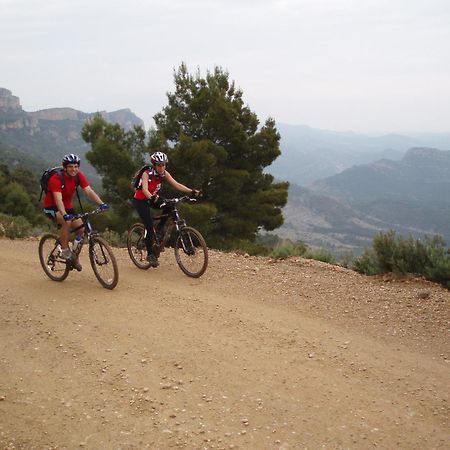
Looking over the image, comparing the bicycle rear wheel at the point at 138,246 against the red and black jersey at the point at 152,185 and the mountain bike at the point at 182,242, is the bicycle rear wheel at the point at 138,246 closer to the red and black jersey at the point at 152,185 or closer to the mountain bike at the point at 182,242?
the mountain bike at the point at 182,242

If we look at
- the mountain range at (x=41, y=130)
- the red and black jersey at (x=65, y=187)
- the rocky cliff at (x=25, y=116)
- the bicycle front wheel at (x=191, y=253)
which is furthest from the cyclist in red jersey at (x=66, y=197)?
the rocky cliff at (x=25, y=116)

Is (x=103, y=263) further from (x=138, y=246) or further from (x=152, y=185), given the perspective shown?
(x=152, y=185)

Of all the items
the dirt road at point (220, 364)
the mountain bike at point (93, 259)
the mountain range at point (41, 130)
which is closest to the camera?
the dirt road at point (220, 364)

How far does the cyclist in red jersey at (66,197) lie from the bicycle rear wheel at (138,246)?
126 centimetres

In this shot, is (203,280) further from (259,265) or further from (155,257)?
(259,265)

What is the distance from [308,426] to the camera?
13.1ft

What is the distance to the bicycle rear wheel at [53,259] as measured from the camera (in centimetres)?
727

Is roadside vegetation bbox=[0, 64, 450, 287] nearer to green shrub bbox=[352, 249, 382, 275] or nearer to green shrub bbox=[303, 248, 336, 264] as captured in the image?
green shrub bbox=[303, 248, 336, 264]

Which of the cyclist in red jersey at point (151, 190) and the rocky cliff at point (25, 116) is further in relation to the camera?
the rocky cliff at point (25, 116)

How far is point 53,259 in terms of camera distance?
7.34 m

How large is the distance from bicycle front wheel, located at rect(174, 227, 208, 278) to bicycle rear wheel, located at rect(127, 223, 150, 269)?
75 cm

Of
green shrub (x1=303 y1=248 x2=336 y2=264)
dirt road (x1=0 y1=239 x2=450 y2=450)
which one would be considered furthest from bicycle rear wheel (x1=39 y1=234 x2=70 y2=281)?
green shrub (x1=303 y1=248 x2=336 y2=264)

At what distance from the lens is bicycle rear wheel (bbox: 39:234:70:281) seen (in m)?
7.27

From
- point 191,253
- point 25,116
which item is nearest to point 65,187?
point 191,253
